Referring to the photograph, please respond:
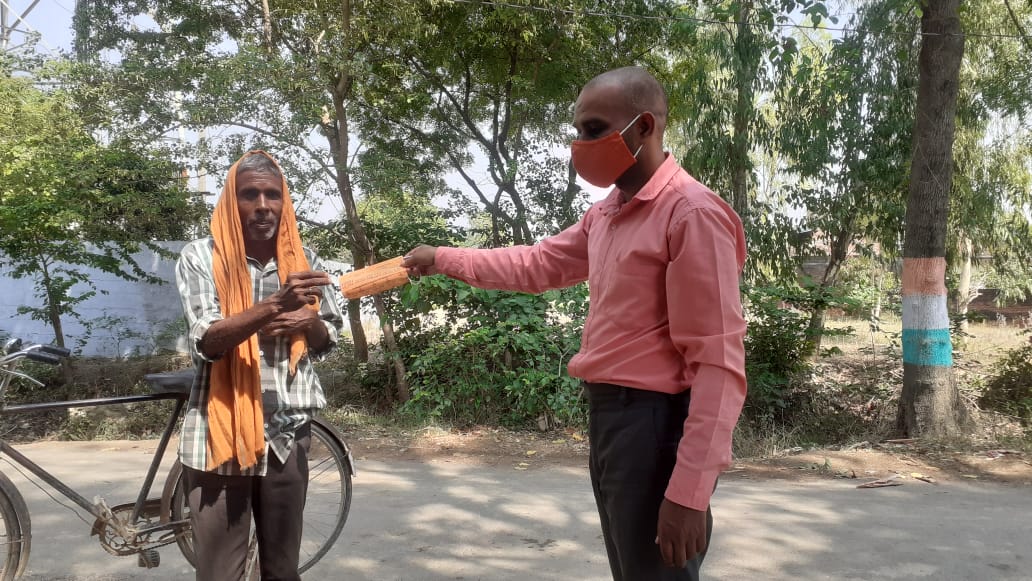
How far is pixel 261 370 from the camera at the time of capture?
98.3 inches

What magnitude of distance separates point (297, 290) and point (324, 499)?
220 centimetres

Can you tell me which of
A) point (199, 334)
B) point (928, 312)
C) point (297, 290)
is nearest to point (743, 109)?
point (928, 312)

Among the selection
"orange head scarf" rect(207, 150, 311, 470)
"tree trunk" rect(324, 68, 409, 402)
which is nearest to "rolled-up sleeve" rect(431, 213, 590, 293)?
"orange head scarf" rect(207, 150, 311, 470)

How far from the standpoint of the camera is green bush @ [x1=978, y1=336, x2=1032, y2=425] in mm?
8664

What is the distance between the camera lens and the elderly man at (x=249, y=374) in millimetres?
2326

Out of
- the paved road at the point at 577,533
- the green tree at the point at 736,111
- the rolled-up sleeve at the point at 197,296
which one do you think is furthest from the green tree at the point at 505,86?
the rolled-up sleeve at the point at 197,296

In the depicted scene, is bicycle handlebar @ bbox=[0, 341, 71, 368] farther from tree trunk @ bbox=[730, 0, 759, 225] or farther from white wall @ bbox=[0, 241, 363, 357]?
white wall @ bbox=[0, 241, 363, 357]

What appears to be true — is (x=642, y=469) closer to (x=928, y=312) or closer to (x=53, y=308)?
(x=928, y=312)

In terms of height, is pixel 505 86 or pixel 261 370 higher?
pixel 505 86

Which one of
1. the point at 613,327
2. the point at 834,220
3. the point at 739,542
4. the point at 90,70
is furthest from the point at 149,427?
the point at 834,220

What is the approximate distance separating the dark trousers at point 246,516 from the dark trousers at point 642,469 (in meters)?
1.17

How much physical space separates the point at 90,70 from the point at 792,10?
8.24 metres

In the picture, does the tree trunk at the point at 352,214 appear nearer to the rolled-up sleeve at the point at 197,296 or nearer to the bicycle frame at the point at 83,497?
the bicycle frame at the point at 83,497

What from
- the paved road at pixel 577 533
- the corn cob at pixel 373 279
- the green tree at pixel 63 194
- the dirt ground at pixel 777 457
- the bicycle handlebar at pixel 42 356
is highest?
the green tree at pixel 63 194
